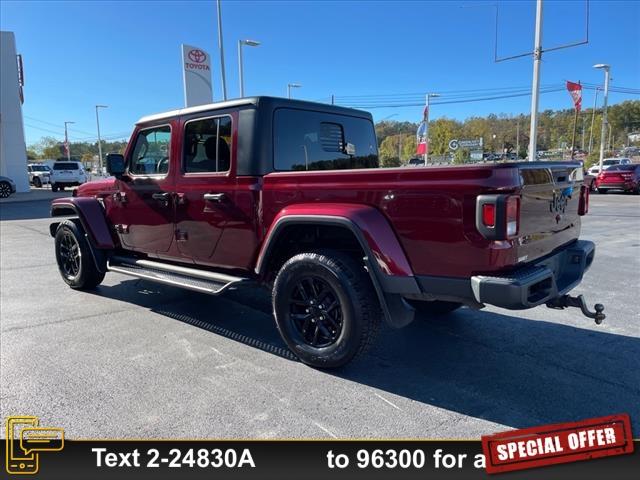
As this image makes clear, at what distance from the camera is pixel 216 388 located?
3.16 meters

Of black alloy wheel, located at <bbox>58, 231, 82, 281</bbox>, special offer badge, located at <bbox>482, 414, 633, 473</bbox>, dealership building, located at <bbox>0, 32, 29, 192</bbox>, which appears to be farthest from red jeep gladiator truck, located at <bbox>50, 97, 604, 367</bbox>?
dealership building, located at <bbox>0, 32, 29, 192</bbox>

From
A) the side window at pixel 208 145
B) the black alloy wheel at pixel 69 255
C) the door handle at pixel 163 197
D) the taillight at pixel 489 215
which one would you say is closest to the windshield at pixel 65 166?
the black alloy wheel at pixel 69 255

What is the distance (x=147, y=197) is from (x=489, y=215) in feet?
11.2

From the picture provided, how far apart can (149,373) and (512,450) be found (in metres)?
2.49

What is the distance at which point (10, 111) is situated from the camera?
26.4 metres

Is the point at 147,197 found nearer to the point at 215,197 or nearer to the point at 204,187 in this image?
the point at 204,187

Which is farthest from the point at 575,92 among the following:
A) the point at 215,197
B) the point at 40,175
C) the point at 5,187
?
the point at 40,175

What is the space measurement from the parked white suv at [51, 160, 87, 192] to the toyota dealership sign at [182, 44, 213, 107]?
925cm

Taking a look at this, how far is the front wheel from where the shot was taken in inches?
123

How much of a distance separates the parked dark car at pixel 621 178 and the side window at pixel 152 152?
22.2 m

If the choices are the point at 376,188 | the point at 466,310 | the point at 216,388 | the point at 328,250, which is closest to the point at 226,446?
the point at 216,388

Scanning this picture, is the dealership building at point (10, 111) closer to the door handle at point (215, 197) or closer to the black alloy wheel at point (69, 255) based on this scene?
the black alloy wheel at point (69, 255)

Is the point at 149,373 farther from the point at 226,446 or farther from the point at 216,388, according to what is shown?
the point at 226,446

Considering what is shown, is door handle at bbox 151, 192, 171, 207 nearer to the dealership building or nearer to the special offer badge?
the special offer badge
